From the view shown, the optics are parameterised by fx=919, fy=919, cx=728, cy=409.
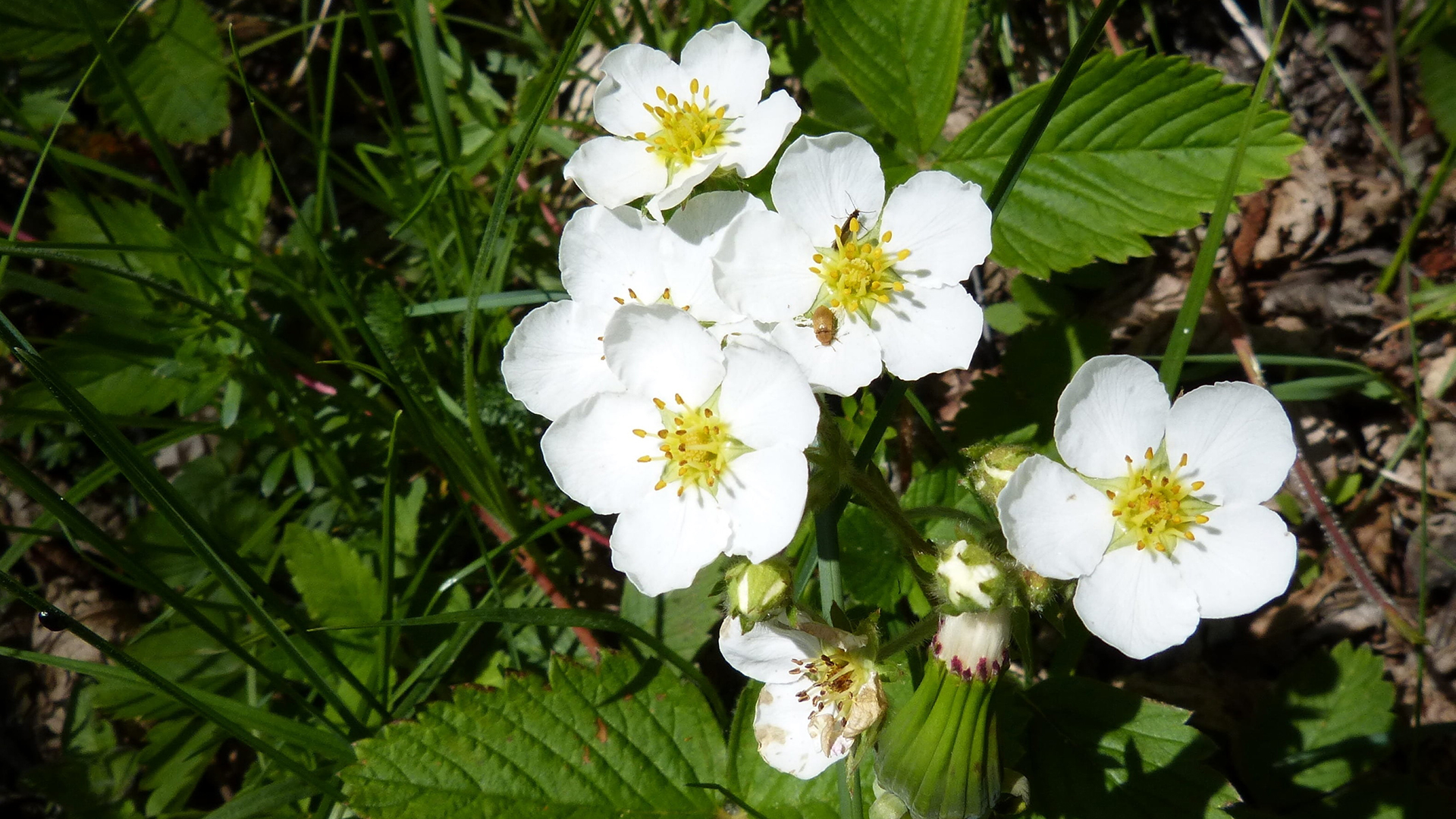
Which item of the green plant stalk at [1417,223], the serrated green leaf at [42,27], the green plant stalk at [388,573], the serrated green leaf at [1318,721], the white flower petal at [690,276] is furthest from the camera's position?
the serrated green leaf at [42,27]

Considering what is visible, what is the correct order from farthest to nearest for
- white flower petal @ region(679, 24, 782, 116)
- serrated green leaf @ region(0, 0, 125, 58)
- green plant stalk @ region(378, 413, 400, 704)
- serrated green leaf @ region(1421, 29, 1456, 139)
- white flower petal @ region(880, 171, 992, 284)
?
1. serrated green leaf @ region(0, 0, 125, 58)
2. serrated green leaf @ region(1421, 29, 1456, 139)
3. green plant stalk @ region(378, 413, 400, 704)
4. white flower petal @ region(679, 24, 782, 116)
5. white flower petal @ region(880, 171, 992, 284)

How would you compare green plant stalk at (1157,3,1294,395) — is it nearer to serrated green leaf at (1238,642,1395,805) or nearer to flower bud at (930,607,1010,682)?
flower bud at (930,607,1010,682)

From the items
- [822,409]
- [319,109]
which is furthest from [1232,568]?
[319,109]

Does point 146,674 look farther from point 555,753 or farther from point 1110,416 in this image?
point 1110,416

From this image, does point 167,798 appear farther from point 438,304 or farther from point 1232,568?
point 1232,568

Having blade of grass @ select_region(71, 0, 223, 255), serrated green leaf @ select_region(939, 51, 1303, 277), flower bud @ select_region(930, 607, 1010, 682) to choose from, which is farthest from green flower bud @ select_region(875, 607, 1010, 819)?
blade of grass @ select_region(71, 0, 223, 255)

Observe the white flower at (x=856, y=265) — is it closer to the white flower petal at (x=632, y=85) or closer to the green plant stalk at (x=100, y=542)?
the white flower petal at (x=632, y=85)

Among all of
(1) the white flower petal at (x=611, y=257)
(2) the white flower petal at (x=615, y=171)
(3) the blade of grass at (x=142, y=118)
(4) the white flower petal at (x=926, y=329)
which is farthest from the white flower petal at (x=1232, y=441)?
(3) the blade of grass at (x=142, y=118)
